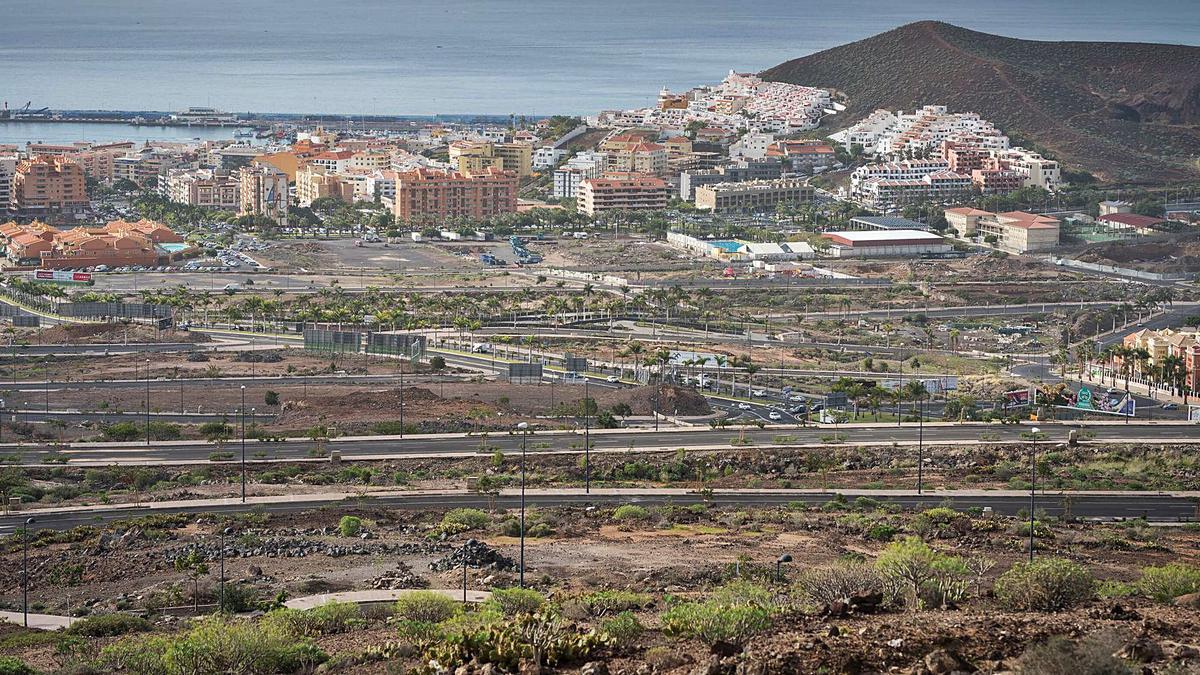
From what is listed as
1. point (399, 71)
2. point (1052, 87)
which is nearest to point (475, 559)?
point (1052, 87)

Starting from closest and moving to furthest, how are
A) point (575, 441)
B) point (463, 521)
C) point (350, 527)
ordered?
1. point (350, 527)
2. point (463, 521)
3. point (575, 441)

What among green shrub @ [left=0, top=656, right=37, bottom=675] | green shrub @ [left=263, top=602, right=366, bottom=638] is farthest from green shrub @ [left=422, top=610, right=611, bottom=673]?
green shrub @ [left=0, top=656, right=37, bottom=675]

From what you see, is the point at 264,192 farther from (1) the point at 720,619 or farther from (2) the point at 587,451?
(1) the point at 720,619

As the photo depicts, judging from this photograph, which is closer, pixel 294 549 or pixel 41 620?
A: pixel 41 620

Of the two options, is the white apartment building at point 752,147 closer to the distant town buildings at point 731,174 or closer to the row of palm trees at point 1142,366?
the distant town buildings at point 731,174

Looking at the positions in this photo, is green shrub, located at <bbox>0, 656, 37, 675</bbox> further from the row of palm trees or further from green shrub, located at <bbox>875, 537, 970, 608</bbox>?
the row of palm trees

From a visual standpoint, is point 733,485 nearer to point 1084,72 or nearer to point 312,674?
point 312,674

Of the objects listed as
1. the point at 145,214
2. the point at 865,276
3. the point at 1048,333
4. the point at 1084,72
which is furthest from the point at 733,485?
the point at 1084,72
